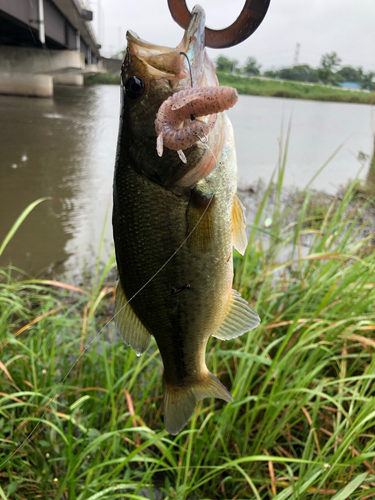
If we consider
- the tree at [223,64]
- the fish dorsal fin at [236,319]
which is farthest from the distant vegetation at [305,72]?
the fish dorsal fin at [236,319]

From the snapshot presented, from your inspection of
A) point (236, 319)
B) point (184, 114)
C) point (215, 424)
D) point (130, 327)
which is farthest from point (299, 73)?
point (215, 424)

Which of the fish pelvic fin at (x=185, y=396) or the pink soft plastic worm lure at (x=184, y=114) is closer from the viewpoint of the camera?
the pink soft plastic worm lure at (x=184, y=114)

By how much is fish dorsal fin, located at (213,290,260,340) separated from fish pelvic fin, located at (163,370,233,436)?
0.13 metres

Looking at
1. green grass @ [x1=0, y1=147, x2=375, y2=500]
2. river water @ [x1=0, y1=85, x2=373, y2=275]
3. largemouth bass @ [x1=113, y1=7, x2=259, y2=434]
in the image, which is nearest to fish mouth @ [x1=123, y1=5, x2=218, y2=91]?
largemouth bass @ [x1=113, y1=7, x2=259, y2=434]

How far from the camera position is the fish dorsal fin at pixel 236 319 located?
0.98 meters

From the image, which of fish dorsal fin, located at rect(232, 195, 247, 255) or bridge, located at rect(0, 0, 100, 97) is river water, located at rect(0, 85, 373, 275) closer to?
bridge, located at rect(0, 0, 100, 97)

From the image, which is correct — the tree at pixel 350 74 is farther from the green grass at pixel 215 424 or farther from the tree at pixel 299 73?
the green grass at pixel 215 424

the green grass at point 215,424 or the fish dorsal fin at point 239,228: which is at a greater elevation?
the fish dorsal fin at point 239,228

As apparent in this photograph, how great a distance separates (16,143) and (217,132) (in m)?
11.9

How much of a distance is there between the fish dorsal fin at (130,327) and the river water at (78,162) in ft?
7.73

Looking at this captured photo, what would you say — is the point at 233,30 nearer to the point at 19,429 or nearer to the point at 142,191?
the point at 142,191

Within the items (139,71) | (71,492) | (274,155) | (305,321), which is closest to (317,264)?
(305,321)

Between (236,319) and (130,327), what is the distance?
0.32 m

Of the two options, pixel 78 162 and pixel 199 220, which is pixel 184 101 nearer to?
pixel 199 220
